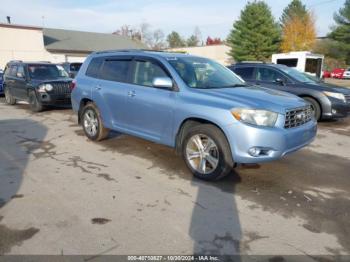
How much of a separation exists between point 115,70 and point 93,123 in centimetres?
134

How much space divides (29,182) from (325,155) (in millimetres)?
5149

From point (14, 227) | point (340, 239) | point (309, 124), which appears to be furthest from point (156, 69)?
point (340, 239)

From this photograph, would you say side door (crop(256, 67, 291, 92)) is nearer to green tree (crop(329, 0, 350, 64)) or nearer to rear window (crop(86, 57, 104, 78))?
rear window (crop(86, 57, 104, 78))

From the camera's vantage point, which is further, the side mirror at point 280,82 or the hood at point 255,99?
the side mirror at point 280,82

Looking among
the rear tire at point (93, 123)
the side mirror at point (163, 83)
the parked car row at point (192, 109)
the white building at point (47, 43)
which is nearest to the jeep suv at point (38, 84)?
the parked car row at point (192, 109)

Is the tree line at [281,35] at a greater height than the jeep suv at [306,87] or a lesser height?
greater

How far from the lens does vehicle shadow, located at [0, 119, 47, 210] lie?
15.1ft

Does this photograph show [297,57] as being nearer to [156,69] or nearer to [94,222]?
[156,69]

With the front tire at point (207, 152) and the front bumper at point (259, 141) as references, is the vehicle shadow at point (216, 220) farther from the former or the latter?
the front bumper at point (259, 141)

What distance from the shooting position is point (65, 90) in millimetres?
11062

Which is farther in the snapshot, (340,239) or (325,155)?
(325,155)

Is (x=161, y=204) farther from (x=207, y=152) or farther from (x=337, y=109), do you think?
(x=337, y=109)

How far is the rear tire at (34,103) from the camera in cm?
1085

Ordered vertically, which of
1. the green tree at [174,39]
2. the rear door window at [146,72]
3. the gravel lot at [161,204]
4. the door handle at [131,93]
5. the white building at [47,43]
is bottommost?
the gravel lot at [161,204]
